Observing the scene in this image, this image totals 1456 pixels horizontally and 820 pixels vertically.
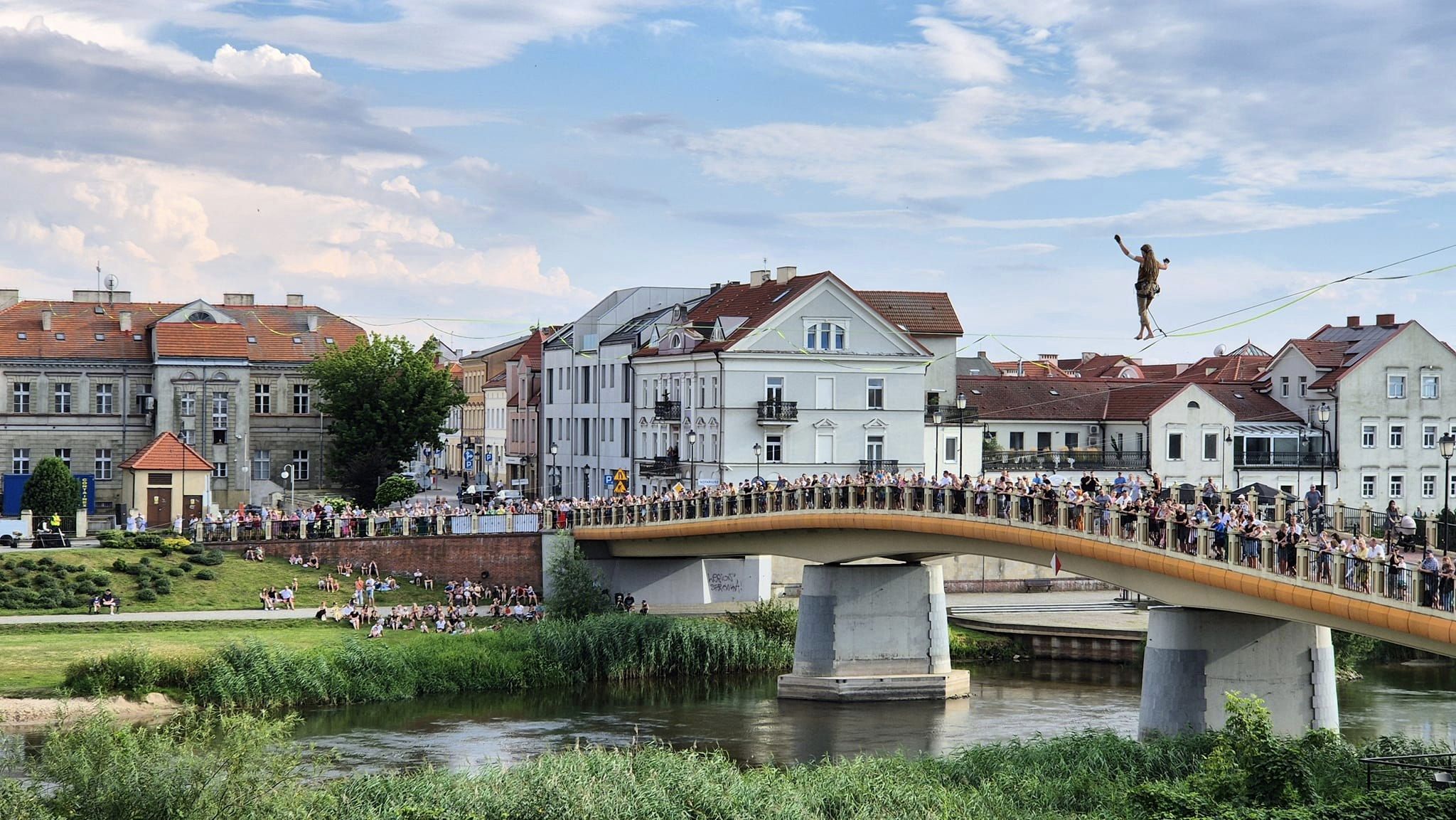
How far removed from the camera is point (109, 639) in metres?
50.3

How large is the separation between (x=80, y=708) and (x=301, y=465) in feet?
142

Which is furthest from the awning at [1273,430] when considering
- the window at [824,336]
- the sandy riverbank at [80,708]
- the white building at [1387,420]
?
the sandy riverbank at [80,708]

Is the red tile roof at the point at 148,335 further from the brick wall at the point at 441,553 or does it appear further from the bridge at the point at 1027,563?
the bridge at the point at 1027,563

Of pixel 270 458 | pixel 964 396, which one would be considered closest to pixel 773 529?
pixel 964 396

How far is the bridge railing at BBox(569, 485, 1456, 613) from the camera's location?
2989 centimetres

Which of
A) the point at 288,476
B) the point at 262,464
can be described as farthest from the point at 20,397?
the point at 288,476

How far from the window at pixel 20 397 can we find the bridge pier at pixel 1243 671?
196 ft

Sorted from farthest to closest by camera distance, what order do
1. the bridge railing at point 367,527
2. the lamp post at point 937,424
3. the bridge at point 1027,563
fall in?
1. the lamp post at point 937,424
2. the bridge railing at point 367,527
3. the bridge at point 1027,563

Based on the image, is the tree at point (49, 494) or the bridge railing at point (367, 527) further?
the tree at point (49, 494)

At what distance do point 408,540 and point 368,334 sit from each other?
28.3m

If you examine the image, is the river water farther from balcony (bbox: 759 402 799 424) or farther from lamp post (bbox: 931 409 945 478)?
lamp post (bbox: 931 409 945 478)

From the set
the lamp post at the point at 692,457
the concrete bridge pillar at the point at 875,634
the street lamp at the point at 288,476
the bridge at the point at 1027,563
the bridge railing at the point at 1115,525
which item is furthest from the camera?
the street lamp at the point at 288,476

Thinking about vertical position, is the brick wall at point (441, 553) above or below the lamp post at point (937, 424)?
below

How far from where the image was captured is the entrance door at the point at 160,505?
69562mm
